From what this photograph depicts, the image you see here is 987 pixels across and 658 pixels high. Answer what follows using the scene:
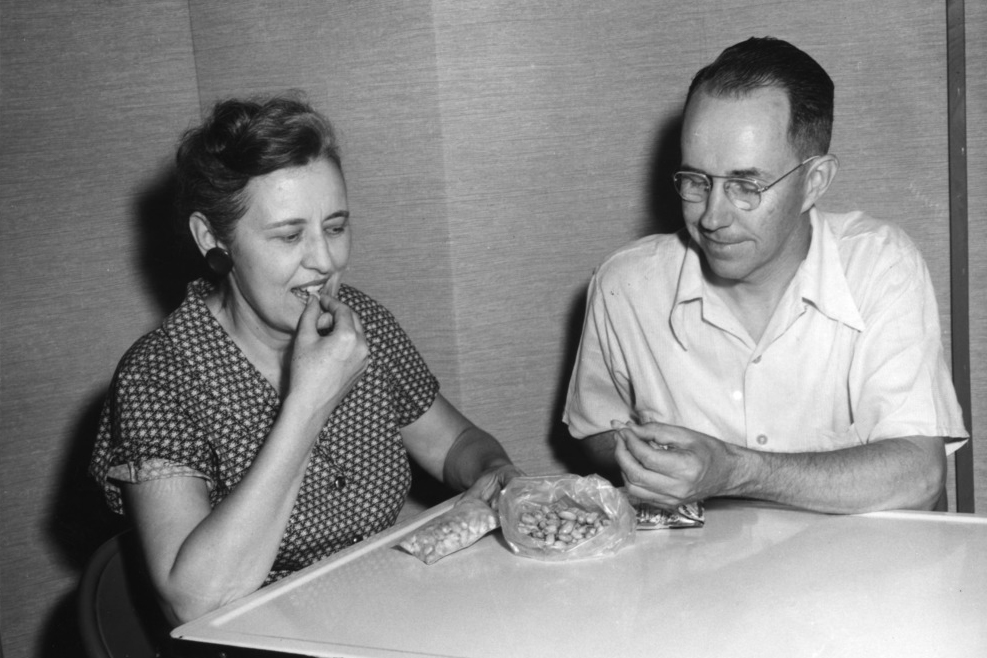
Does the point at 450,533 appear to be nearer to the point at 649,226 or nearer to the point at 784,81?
the point at 784,81

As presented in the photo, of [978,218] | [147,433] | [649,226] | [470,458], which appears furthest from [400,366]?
[978,218]

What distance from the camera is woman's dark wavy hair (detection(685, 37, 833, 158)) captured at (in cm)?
201

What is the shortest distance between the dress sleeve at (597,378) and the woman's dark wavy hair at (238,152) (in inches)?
30.3

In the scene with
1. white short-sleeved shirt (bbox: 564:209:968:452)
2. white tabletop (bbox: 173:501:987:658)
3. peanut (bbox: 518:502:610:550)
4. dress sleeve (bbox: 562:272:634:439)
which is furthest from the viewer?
dress sleeve (bbox: 562:272:634:439)

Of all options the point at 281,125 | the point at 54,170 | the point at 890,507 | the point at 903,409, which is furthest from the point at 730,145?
the point at 54,170

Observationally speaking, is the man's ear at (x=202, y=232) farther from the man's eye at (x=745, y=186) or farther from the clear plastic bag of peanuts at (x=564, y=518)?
the man's eye at (x=745, y=186)

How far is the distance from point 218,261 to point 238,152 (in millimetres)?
209

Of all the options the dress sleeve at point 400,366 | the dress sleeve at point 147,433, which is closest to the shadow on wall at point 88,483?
the dress sleeve at point 400,366

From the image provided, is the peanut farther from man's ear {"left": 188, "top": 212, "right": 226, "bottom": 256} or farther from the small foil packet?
man's ear {"left": 188, "top": 212, "right": 226, "bottom": 256}

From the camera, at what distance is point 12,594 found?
246 cm

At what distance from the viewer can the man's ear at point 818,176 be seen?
6.77ft

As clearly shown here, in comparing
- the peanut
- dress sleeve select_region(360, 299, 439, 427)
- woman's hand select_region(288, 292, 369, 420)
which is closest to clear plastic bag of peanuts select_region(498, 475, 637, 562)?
the peanut

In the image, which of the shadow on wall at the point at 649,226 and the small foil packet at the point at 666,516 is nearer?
the small foil packet at the point at 666,516

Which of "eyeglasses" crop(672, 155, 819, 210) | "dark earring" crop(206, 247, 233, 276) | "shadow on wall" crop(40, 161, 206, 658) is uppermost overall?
"eyeglasses" crop(672, 155, 819, 210)
